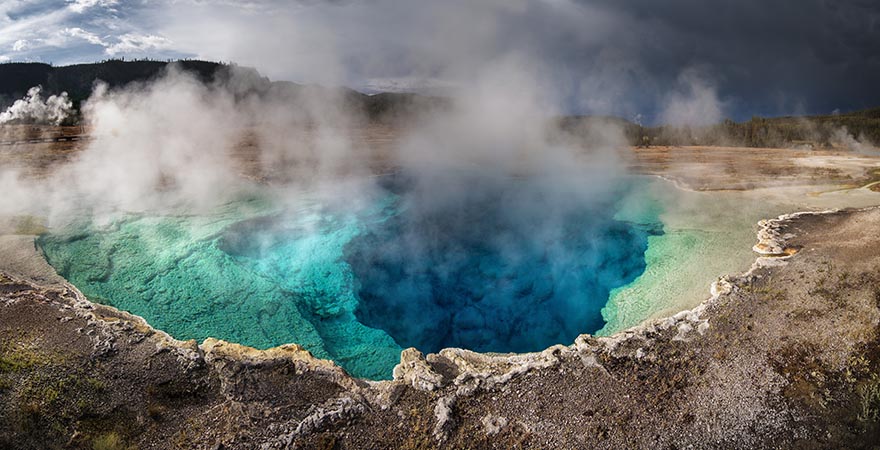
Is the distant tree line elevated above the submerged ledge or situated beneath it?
elevated above

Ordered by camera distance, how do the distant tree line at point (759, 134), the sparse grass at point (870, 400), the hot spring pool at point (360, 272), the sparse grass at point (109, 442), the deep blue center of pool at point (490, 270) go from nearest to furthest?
the sparse grass at point (109, 442), the sparse grass at point (870, 400), the hot spring pool at point (360, 272), the deep blue center of pool at point (490, 270), the distant tree line at point (759, 134)

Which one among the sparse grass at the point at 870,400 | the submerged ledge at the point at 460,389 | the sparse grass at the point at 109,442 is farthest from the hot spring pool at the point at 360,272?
the sparse grass at the point at 870,400

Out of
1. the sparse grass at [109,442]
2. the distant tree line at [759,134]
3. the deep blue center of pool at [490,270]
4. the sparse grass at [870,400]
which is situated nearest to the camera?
the sparse grass at [109,442]

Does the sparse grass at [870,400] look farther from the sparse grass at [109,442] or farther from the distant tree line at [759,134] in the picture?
the distant tree line at [759,134]

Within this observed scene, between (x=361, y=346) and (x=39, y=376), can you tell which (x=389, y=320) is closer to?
(x=361, y=346)

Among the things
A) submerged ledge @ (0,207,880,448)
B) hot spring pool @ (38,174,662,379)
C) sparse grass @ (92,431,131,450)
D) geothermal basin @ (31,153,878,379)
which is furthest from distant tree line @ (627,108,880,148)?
sparse grass @ (92,431,131,450)

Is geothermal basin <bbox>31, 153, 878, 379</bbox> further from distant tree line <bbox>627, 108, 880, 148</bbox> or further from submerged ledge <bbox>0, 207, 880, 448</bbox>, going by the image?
distant tree line <bbox>627, 108, 880, 148</bbox>

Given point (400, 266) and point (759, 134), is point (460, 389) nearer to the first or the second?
point (400, 266)
